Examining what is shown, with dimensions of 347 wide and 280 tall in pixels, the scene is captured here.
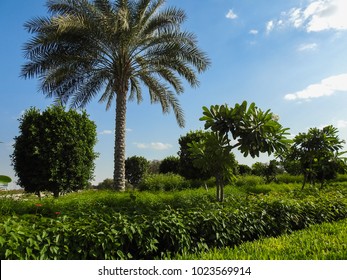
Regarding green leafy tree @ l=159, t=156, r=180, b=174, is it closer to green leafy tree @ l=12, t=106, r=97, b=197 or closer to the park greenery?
the park greenery

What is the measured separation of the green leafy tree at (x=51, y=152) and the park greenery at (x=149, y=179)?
1.7 inches

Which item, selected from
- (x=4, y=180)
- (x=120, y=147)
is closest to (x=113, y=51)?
(x=120, y=147)

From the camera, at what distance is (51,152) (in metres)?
12.8

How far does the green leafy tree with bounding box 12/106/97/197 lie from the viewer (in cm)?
1284

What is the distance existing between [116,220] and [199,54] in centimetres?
1192

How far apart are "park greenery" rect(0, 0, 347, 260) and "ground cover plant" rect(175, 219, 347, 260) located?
0.07 feet

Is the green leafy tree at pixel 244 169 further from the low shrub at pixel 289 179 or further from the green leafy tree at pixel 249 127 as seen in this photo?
the green leafy tree at pixel 249 127

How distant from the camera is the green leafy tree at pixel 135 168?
28.3 meters

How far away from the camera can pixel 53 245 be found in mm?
4039

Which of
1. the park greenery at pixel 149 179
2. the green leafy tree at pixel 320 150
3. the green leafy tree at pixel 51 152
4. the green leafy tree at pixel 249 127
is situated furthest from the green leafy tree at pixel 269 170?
the green leafy tree at pixel 249 127

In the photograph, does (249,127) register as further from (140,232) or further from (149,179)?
(149,179)

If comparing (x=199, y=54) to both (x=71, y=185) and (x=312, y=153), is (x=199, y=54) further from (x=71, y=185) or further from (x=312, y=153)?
(x=71, y=185)

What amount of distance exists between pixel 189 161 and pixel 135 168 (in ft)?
39.2

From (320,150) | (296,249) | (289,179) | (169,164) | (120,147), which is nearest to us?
(296,249)
